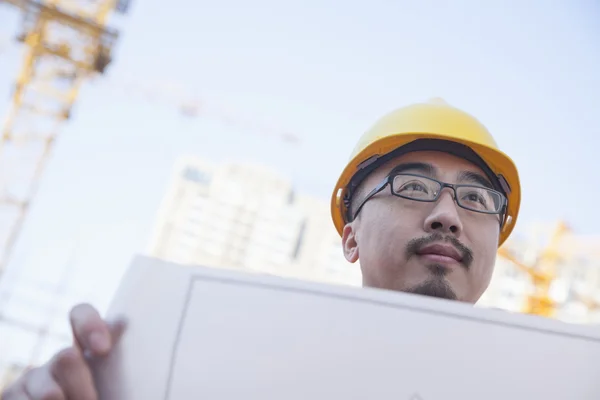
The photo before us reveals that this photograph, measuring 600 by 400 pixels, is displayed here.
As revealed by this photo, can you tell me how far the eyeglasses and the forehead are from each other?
41mm

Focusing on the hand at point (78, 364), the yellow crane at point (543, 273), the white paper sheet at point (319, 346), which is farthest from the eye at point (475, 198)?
the yellow crane at point (543, 273)

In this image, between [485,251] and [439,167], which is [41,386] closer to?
[485,251]

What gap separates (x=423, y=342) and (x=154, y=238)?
217 feet

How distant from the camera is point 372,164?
2.02 metres

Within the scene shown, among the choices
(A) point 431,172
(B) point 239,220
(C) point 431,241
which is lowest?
(C) point 431,241

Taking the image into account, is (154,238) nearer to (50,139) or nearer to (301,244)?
(301,244)

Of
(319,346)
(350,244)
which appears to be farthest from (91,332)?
(350,244)

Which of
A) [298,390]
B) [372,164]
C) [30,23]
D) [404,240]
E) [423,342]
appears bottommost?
[298,390]

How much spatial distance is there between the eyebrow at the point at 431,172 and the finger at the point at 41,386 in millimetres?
1187

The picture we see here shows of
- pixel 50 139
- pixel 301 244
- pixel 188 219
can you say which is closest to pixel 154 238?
pixel 188 219

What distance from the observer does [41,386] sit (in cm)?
85

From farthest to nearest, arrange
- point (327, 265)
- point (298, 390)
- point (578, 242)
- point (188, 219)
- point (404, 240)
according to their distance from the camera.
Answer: point (188, 219)
point (327, 265)
point (578, 242)
point (404, 240)
point (298, 390)

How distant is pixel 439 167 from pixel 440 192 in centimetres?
13

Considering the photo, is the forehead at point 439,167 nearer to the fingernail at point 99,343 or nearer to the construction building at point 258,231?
the fingernail at point 99,343
